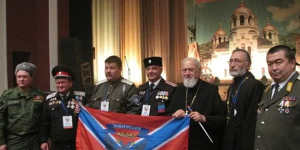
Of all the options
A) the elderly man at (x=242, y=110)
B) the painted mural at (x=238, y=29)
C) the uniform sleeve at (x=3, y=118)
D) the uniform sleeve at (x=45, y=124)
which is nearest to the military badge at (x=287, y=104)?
the elderly man at (x=242, y=110)

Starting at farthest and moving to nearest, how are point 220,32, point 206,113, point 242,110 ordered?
point 220,32, point 206,113, point 242,110

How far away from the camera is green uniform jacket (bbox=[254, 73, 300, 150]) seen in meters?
2.17

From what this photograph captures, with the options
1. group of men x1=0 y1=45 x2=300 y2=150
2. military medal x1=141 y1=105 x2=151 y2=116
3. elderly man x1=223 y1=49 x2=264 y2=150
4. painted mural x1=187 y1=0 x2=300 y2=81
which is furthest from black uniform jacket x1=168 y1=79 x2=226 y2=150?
painted mural x1=187 y1=0 x2=300 y2=81

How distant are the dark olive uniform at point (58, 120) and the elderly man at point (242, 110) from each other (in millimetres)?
1705

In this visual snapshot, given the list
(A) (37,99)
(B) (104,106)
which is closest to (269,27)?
(B) (104,106)

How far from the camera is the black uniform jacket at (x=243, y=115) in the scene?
107 inches

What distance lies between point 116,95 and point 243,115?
1.51 meters

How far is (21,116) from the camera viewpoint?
3.31 metres

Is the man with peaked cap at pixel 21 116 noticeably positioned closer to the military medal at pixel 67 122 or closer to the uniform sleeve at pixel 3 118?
the uniform sleeve at pixel 3 118

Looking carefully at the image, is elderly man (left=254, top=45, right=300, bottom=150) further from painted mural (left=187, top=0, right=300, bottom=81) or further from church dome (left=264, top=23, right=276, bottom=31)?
church dome (left=264, top=23, right=276, bottom=31)

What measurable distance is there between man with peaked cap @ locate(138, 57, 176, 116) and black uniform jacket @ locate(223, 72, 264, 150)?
2.77 feet

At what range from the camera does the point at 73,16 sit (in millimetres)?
7105

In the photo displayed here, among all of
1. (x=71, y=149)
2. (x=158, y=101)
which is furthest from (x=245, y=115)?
(x=71, y=149)

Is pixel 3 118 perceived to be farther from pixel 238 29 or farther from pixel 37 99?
pixel 238 29
